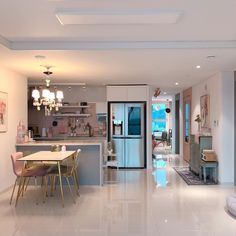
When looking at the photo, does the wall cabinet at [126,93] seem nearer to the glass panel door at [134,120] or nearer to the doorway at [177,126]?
the glass panel door at [134,120]

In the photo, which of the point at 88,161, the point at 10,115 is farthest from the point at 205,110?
the point at 10,115

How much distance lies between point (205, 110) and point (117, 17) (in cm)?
535

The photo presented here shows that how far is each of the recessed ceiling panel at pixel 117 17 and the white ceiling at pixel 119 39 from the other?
0.20 feet

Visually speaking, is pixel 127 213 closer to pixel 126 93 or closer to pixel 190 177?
pixel 190 177

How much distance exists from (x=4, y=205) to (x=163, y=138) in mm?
12561

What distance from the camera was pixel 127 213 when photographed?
4.95m

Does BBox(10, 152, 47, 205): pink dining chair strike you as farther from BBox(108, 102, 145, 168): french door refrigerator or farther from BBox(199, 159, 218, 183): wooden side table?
BBox(108, 102, 145, 168): french door refrigerator

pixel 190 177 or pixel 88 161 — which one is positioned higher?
pixel 88 161

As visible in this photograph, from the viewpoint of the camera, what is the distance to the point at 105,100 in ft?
32.9

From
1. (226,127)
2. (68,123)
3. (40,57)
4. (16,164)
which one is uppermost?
(40,57)

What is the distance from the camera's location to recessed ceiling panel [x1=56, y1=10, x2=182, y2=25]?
3605 mm

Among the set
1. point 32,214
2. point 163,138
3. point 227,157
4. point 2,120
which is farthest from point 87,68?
point 163,138

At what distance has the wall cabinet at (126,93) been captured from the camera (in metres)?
9.72

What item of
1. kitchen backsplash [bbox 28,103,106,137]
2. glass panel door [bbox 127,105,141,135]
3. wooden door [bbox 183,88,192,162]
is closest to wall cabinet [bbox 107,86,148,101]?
glass panel door [bbox 127,105,141,135]
